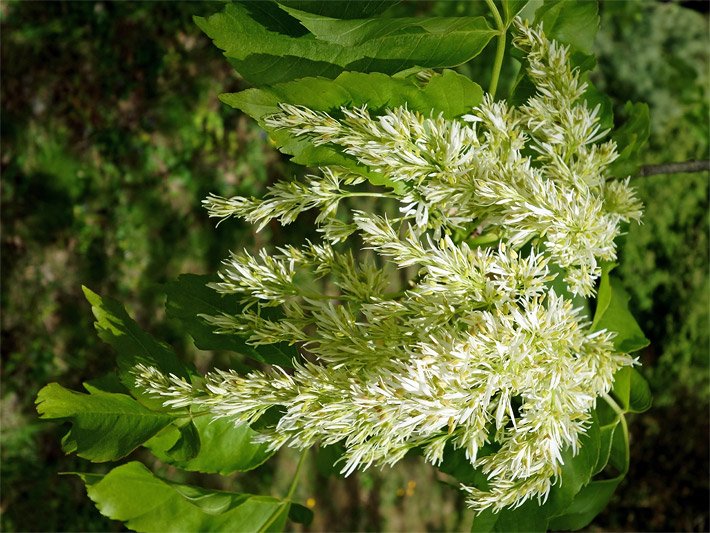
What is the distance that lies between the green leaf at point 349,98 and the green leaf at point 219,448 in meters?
0.61

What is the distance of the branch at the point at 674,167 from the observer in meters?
2.07

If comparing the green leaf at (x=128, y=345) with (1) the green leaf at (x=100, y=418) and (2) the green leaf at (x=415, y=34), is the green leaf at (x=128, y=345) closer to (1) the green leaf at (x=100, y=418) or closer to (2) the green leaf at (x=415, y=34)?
(1) the green leaf at (x=100, y=418)

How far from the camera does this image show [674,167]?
211 centimetres

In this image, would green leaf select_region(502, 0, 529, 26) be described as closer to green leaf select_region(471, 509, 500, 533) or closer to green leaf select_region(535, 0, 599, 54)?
green leaf select_region(535, 0, 599, 54)

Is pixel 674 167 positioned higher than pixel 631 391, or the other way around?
pixel 674 167

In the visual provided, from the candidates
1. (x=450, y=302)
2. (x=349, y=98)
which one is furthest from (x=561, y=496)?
(x=349, y=98)

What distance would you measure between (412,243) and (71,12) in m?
3.35

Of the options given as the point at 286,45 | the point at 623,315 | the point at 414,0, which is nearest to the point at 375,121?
the point at 286,45

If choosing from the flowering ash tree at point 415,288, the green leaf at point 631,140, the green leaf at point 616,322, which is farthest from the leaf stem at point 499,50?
the green leaf at point 616,322

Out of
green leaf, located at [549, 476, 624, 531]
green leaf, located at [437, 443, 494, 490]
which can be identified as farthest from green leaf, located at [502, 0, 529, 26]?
green leaf, located at [549, 476, 624, 531]

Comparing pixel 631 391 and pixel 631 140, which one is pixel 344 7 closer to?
pixel 631 140

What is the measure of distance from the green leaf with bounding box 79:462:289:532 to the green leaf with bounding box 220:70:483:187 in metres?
0.71

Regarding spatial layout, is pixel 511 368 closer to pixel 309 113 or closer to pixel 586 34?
pixel 309 113

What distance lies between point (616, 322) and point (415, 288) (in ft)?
1.62
